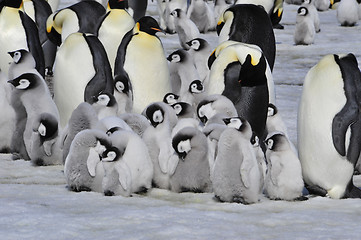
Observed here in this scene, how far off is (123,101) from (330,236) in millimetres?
3314

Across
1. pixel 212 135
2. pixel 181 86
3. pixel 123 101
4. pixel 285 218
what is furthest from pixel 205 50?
pixel 285 218

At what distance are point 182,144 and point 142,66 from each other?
269 cm

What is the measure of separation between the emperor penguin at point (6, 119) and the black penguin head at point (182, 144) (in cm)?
182

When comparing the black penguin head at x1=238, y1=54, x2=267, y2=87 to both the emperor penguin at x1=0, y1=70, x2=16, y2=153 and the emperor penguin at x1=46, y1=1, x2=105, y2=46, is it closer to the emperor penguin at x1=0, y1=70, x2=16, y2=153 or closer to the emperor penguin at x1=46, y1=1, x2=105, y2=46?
the emperor penguin at x1=0, y1=70, x2=16, y2=153

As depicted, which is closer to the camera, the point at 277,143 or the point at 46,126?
the point at 277,143

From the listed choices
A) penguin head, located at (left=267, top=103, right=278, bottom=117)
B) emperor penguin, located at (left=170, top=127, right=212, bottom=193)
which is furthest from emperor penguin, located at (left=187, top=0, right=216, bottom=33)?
emperor penguin, located at (left=170, top=127, right=212, bottom=193)

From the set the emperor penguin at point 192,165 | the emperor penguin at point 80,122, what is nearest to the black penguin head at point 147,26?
the emperor penguin at point 80,122

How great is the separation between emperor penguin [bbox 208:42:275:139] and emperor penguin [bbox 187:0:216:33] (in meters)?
8.35

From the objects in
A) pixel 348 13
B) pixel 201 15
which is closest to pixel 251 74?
pixel 201 15

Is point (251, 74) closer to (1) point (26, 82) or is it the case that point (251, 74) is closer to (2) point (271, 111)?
(2) point (271, 111)

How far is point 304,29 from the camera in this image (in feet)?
45.9

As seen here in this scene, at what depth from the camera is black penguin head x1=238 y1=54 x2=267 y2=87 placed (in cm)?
644

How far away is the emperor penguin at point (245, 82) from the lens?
21.0 ft

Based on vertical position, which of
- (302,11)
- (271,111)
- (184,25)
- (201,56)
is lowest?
(184,25)
